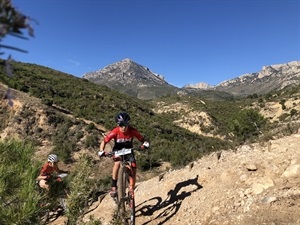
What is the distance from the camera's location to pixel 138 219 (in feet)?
27.6

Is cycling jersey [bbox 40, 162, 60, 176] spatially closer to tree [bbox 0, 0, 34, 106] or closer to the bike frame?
the bike frame

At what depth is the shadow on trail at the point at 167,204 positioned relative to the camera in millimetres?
8148

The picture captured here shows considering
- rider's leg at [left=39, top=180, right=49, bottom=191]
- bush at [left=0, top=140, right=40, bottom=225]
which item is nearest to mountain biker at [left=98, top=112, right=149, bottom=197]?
rider's leg at [left=39, top=180, right=49, bottom=191]

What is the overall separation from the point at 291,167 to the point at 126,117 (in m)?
3.76

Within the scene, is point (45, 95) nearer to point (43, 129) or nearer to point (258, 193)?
point (43, 129)

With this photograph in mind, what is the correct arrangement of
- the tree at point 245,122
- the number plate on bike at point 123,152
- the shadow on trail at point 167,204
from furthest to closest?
the tree at point 245,122
the shadow on trail at point 167,204
the number plate on bike at point 123,152

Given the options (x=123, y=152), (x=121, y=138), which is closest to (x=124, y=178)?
(x=123, y=152)

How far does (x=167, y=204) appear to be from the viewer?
8656 millimetres

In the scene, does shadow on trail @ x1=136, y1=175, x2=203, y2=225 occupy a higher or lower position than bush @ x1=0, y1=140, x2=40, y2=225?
lower

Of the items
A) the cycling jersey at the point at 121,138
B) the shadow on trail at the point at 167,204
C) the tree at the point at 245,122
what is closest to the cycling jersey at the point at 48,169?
the cycling jersey at the point at 121,138

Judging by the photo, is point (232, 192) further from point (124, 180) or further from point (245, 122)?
point (245, 122)

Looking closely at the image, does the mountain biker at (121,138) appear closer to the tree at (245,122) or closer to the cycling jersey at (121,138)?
the cycling jersey at (121,138)

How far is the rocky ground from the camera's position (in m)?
6.77

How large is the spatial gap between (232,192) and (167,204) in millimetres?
1698
